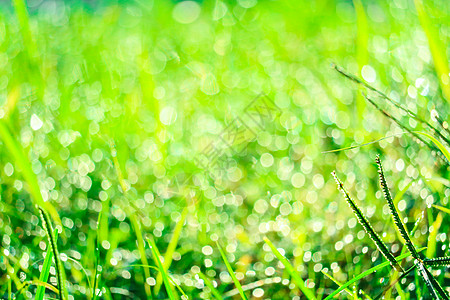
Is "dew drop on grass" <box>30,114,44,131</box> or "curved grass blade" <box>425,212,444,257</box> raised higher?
"curved grass blade" <box>425,212,444,257</box>

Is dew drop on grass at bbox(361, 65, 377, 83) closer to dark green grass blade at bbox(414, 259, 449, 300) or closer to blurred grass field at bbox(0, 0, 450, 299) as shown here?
blurred grass field at bbox(0, 0, 450, 299)

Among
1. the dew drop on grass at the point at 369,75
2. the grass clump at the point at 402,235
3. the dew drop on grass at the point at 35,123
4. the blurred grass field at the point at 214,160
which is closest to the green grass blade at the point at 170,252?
the blurred grass field at the point at 214,160

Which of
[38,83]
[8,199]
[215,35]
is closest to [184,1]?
[215,35]

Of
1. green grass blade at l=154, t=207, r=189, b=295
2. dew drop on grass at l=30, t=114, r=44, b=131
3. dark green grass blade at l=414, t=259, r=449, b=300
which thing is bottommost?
dew drop on grass at l=30, t=114, r=44, b=131

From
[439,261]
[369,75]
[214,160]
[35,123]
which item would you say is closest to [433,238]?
[439,261]

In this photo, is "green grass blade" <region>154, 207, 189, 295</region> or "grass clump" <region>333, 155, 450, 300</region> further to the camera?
"green grass blade" <region>154, 207, 189, 295</region>

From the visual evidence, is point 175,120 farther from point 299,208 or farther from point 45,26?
point 45,26

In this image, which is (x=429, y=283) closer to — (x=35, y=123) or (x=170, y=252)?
(x=170, y=252)

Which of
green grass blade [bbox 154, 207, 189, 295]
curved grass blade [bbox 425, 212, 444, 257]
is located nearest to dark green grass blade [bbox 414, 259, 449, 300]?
curved grass blade [bbox 425, 212, 444, 257]

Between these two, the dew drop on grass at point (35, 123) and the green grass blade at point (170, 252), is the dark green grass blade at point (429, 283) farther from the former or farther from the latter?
the dew drop on grass at point (35, 123)
